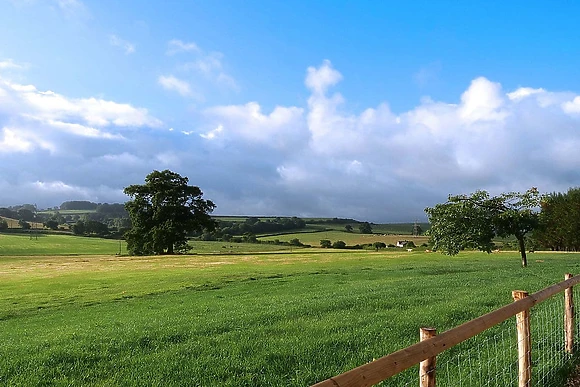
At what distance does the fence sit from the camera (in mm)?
3168

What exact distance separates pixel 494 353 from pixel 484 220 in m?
25.7

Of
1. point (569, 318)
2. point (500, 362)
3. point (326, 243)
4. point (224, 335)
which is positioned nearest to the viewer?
point (500, 362)

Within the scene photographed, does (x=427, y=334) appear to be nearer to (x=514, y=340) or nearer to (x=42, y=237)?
(x=514, y=340)

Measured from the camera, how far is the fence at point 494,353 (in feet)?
10.4

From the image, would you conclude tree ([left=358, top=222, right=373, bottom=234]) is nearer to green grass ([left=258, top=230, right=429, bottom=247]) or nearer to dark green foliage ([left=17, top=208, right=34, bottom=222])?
green grass ([left=258, top=230, right=429, bottom=247])

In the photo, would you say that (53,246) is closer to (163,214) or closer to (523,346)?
(163,214)

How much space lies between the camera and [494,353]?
8094 mm

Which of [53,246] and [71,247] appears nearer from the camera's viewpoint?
[53,246]

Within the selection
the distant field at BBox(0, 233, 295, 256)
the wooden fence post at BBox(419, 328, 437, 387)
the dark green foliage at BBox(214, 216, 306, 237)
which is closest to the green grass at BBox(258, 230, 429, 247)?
the dark green foliage at BBox(214, 216, 306, 237)

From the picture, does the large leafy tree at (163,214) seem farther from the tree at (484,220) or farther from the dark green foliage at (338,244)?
the tree at (484,220)

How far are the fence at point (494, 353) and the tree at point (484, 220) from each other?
72.3 ft

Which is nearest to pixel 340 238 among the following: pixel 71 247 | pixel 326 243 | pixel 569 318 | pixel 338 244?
pixel 326 243

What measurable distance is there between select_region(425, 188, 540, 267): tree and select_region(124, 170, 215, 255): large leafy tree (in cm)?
4499

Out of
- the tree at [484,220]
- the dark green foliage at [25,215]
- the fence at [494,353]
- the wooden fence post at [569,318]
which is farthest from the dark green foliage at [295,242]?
the dark green foliage at [25,215]
